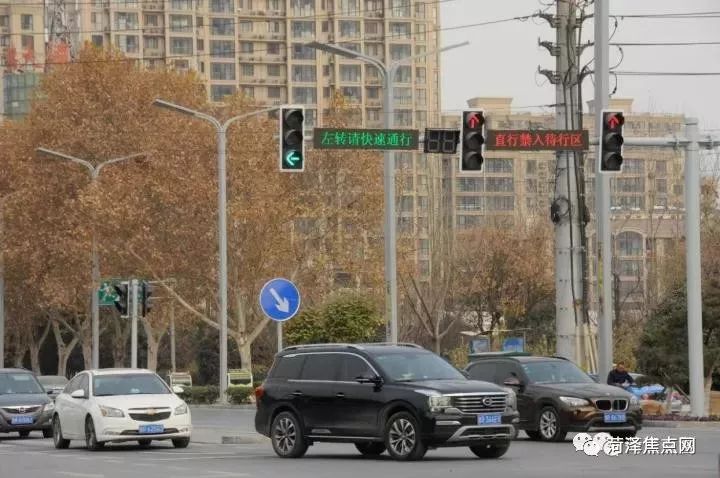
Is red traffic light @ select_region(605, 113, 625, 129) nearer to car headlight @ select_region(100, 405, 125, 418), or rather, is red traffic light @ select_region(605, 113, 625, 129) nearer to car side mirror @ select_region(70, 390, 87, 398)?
car headlight @ select_region(100, 405, 125, 418)

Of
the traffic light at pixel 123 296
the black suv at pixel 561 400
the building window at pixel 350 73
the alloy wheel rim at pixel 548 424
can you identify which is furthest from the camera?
the building window at pixel 350 73

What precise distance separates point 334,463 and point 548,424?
6.08 m

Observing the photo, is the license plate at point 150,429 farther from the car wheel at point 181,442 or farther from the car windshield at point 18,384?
the car windshield at point 18,384

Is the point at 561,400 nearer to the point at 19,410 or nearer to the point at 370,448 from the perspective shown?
the point at 370,448

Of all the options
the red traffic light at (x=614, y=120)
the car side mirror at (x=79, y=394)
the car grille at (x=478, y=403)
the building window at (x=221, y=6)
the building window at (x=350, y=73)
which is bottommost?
the car side mirror at (x=79, y=394)

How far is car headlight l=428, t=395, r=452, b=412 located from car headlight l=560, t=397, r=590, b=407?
560 centimetres

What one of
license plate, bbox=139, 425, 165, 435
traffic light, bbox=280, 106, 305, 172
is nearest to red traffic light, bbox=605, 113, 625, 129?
traffic light, bbox=280, 106, 305, 172

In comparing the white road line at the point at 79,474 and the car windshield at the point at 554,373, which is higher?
the car windshield at the point at 554,373

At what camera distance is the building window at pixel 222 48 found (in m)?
187

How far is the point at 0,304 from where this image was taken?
70.3 m

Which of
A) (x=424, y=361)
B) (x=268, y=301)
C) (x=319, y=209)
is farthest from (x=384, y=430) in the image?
(x=319, y=209)

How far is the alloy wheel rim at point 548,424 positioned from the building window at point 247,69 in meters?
162

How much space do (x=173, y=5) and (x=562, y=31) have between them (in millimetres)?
147611

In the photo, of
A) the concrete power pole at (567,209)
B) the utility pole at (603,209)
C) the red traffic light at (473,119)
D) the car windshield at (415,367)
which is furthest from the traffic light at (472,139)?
the car windshield at (415,367)
